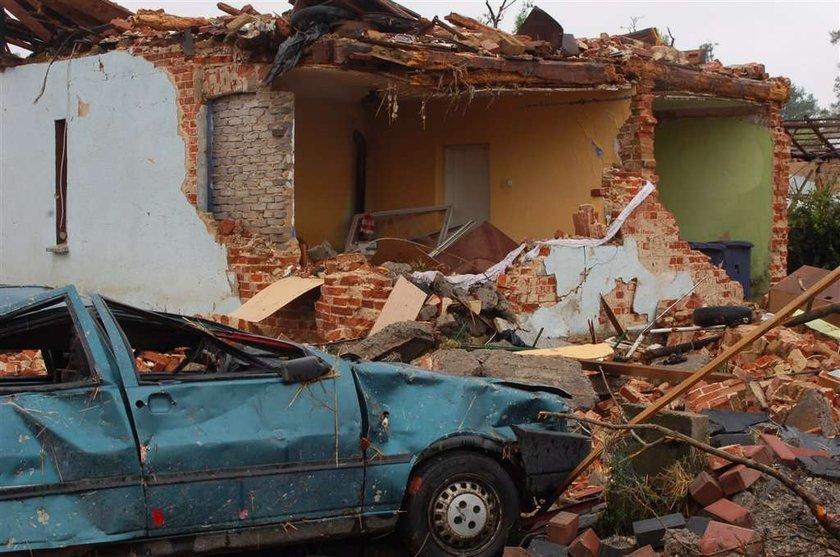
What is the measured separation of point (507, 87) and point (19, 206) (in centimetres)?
689

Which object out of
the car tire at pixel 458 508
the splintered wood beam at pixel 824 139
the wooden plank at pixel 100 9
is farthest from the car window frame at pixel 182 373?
the splintered wood beam at pixel 824 139

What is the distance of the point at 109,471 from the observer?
16.0 ft

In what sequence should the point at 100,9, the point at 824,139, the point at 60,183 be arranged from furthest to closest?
the point at 824,139
the point at 60,183
the point at 100,9

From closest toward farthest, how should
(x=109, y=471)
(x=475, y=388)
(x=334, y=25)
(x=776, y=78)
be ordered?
(x=109, y=471)
(x=475, y=388)
(x=334, y=25)
(x=776, y=78)

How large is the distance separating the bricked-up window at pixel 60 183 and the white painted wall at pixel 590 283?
639 centimetres

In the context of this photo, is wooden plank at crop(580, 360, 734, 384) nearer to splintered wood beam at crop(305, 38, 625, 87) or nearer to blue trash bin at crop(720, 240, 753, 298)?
splintered wood beam at crop(305, 38, 625, 87)

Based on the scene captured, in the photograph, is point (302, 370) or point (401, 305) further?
point (401, 305)

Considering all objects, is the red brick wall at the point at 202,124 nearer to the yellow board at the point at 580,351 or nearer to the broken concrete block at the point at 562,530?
the yellow board at the point at 580,351

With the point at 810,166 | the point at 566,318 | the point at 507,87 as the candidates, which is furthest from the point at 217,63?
the point at 810,166

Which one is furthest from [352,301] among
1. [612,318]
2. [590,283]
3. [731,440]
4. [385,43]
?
[731,440]

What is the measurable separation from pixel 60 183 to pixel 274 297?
4.25 metres

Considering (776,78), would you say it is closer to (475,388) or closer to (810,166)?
(475,388)

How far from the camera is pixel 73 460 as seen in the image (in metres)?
4.80

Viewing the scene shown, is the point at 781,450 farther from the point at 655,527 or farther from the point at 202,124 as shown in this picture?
the point at 202,124
